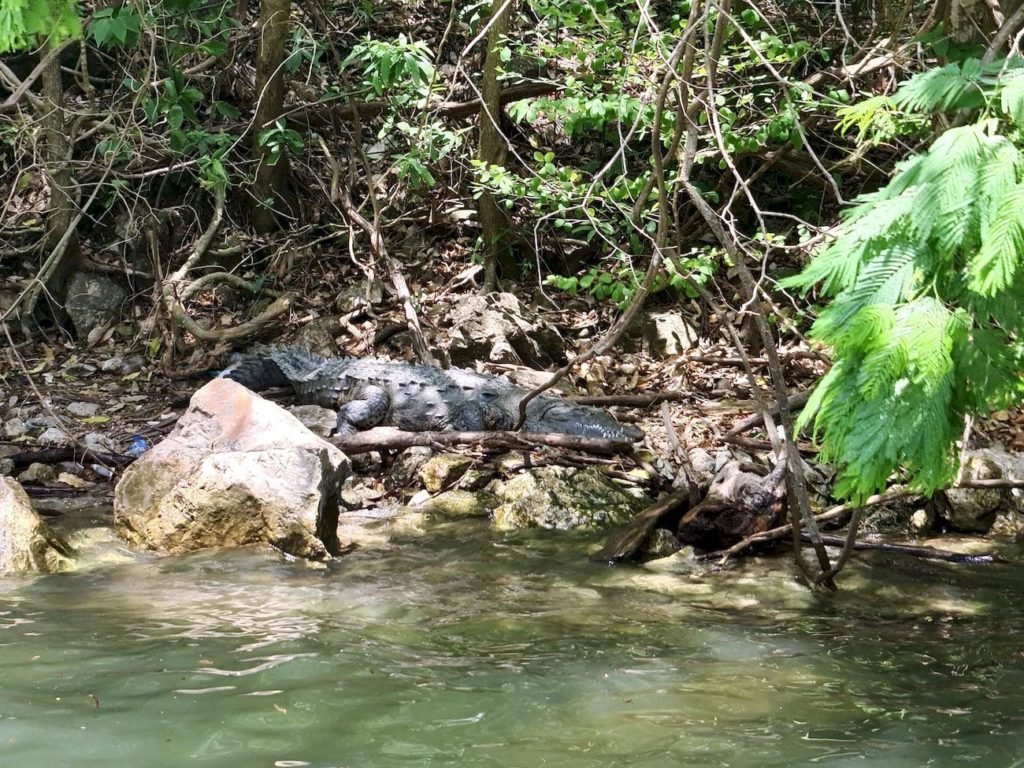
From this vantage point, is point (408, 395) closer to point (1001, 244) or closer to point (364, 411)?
point (364, 411)

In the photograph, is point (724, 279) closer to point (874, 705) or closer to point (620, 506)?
point (620, 506)

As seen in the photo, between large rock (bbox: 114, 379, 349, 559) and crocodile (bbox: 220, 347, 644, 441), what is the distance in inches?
72.6

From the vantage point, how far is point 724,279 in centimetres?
893

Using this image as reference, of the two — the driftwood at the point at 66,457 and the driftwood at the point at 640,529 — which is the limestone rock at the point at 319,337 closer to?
the driftwood at the point at 66,457

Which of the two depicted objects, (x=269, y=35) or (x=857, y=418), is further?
(x=269, y=35)

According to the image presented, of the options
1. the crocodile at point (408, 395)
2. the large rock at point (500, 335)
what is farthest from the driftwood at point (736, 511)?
the large rock at point (500, 335)

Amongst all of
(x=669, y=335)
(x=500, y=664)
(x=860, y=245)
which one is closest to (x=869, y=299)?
(x=860, y=245)

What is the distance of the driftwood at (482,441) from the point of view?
616cm

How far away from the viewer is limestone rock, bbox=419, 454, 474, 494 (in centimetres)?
604

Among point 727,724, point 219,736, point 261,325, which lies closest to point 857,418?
point 727,724

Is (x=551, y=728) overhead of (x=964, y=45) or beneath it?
beneath

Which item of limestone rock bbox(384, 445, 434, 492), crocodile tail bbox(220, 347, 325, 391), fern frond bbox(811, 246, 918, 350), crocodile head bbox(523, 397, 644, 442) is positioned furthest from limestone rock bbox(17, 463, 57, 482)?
fern frond bbox(811, 246, 918, 350)

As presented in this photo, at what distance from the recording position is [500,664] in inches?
126

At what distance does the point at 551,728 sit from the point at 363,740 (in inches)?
21.1
